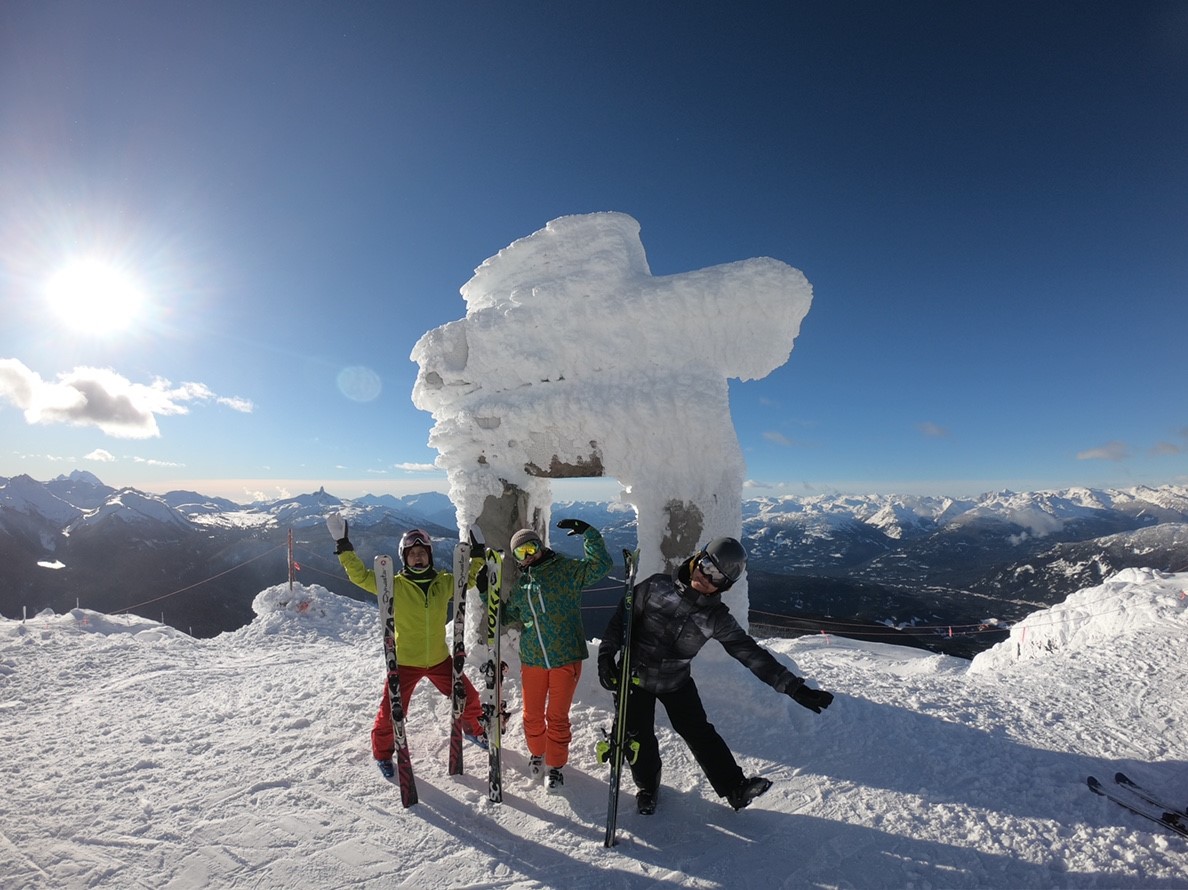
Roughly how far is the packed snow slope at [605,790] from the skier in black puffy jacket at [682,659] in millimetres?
346

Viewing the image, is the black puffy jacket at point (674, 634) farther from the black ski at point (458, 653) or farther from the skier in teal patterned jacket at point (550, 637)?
the black ski at point (458, 653)

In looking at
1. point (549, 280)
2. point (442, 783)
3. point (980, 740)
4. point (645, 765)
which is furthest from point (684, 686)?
point (549, 280)

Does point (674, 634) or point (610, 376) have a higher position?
point (610, 376)

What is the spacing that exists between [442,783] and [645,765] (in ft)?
6.36

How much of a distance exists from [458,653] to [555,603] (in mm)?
1110

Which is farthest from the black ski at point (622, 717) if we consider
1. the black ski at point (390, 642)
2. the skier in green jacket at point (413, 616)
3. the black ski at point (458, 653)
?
the black ski at point (390, 642)

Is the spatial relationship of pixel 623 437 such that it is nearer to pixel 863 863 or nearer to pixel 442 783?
pixel 442 783

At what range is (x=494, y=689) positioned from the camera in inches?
183

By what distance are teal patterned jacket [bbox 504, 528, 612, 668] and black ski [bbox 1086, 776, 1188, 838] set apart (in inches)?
182

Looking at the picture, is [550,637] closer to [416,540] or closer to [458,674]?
[458,674]

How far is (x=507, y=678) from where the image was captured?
6.52 metres

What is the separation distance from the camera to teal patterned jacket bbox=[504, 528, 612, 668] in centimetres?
452

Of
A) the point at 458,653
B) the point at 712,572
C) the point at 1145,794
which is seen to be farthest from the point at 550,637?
the point at 1145,794

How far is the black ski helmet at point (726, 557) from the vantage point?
153 inches
